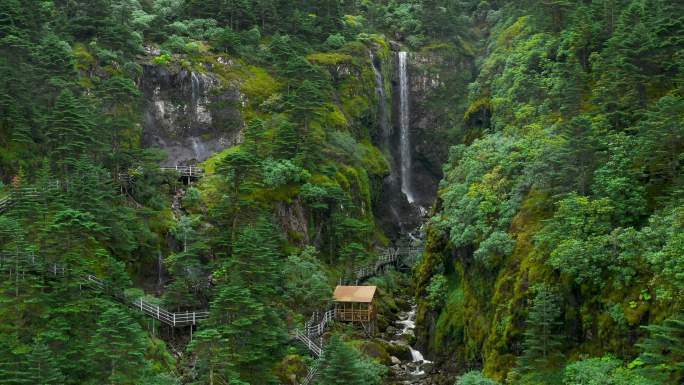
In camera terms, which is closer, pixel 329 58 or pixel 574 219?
pixel 574 219

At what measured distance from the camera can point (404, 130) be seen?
81.5 metres

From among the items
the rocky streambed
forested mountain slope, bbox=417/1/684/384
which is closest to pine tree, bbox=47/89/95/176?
the rocky streambed

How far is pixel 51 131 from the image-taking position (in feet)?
138

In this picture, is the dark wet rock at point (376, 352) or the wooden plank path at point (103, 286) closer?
the wooden plank path at point (103, 286)

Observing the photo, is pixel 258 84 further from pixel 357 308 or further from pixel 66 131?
pixel 357 308

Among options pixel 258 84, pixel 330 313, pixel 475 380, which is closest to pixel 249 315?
pixel 330 313

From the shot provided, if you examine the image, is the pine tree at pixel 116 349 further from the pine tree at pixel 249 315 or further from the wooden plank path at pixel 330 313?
the wooden plank path at pixel 330 313

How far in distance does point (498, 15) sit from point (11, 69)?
64.8 m

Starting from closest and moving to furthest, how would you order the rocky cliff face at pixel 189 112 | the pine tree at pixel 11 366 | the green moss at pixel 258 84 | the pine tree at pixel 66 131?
the pine tree at pixel 11 366 < the pine tree at pixel 66 131 < the rocky cliff face at pixel 189 112 < the green moss at pixel 258 84

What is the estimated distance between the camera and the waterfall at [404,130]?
7856 cm

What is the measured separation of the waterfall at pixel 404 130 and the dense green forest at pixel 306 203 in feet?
18.6

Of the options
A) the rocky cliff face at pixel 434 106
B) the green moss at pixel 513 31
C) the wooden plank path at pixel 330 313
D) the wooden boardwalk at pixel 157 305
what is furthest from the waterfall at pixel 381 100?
the wooden boardwalk at pixel 157 305

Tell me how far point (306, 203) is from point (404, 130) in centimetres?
2997

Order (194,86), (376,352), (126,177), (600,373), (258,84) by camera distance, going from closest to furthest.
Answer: (600,373), (376,352), (126,177), (194,86), (258,84)
